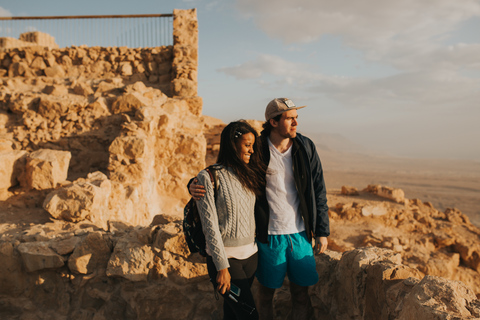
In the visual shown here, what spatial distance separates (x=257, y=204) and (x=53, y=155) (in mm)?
3923

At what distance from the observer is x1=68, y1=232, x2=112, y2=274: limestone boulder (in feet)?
9.32

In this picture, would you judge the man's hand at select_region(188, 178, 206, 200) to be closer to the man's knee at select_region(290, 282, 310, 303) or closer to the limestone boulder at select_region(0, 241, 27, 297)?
the man's knee at select_region(290, 282, 310, 303)

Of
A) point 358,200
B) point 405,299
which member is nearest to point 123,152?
point 405,299

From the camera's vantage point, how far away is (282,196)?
2217mm

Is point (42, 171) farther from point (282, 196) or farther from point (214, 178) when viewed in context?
point (282, 196)

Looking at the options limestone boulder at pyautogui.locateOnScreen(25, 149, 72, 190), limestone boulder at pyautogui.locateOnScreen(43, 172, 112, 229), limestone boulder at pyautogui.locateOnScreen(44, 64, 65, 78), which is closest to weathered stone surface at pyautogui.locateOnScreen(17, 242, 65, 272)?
limestone boulder at pyautogui.locateOnScreen(43, 172, 112, 229)

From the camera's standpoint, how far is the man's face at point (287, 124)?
2.24 metres

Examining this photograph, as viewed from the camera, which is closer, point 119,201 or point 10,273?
point 10,273

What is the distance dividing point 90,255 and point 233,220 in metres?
1.71

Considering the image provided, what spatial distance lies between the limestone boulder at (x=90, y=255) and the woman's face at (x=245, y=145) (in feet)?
5.91

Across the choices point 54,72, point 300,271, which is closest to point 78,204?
point 300,271

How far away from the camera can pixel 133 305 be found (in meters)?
2.73

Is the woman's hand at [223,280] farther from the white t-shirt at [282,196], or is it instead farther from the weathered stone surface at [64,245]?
the weathered stone surface at [64,245]

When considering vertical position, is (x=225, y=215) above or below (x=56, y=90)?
below
